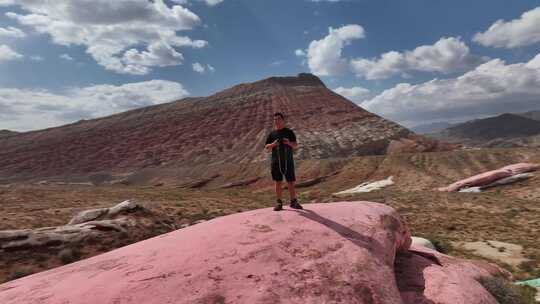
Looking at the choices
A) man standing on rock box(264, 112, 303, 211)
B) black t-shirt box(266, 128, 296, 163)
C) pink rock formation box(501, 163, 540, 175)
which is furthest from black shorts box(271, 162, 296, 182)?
pink rock formation box(501, 163, 540, 175)

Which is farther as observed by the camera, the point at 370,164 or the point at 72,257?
the point at 370,164

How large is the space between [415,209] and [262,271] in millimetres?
25835

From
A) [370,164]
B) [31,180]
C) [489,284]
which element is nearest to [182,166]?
[31,180]

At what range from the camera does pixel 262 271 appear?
479 cm

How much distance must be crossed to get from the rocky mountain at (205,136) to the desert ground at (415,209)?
24535 mm

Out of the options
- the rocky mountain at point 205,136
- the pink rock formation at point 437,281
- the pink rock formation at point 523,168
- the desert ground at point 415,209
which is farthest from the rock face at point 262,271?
the rocky mountain at point 205,136

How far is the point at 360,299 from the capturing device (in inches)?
190

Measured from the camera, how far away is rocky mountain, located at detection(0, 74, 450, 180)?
3484 inches

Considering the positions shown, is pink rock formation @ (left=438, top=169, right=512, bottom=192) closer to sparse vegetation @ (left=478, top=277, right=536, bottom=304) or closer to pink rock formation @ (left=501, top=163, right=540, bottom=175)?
pink rock formation @ (left=501, top=163, right=540, bottom=175)

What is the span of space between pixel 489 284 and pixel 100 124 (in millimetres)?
144555

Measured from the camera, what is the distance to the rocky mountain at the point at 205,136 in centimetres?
8850

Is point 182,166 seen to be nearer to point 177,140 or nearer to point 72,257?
point 177,140

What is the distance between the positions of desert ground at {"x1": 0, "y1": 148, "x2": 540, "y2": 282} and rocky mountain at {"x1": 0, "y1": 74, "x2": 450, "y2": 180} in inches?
966

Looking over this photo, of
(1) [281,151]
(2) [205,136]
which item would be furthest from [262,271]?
(2) [205,136]
